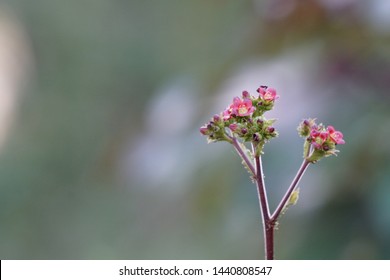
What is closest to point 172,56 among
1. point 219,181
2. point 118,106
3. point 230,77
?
point 118,106

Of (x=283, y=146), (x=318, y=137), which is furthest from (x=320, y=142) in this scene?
(x=283, y=146)

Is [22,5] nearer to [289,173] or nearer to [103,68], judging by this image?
[103,68]

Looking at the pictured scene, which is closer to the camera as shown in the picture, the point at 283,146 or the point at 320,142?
the point at 320,142

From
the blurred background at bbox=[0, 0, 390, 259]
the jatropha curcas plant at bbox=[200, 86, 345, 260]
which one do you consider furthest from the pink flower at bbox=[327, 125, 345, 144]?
the blurred background at bbox=[0, 0, 390, 259]

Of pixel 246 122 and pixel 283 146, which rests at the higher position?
pixel 283 146

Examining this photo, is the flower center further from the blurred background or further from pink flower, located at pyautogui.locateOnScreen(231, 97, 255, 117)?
the blurred background

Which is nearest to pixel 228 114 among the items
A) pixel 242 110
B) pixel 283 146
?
pixel 242 110

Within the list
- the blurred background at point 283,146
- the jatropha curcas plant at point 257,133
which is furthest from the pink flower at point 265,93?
the blurred background at point 283,146

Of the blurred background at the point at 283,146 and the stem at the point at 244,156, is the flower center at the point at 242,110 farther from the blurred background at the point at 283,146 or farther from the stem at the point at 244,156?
the blurred background at the point at 283,146

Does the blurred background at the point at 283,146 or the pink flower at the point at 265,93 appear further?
the blurred background at the point at 283,146

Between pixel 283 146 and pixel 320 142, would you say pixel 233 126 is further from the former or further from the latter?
pixel 283 146
